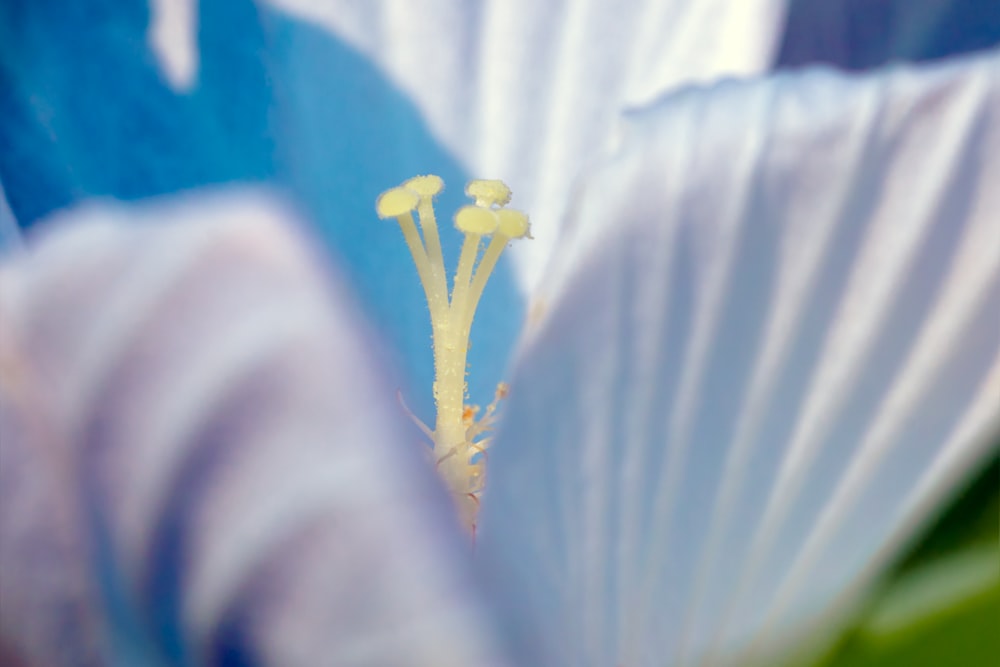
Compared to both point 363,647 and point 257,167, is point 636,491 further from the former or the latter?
point 257,167

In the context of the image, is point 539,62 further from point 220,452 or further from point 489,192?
point 220,452

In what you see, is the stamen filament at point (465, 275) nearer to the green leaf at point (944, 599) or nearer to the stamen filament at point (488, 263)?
the stamen filament at point (488, 263)

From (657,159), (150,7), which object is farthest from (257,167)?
(657,159)

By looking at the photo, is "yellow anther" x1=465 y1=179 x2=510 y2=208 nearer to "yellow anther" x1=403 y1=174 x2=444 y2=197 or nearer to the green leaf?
"yellow anther" x1=403 y1=174 x2=444 y2=197

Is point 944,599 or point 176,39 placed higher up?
point 176,39

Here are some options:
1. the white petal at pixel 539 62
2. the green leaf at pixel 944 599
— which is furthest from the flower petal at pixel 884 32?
the green leaf at pixel 944 599

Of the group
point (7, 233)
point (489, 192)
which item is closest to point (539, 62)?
point (489, 192)
